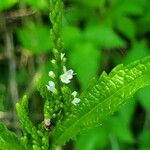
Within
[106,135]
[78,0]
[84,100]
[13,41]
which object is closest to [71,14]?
[78,0]

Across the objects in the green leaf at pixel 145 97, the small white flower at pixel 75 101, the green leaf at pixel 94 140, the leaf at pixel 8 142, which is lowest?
the green leaf at pixel 94 140

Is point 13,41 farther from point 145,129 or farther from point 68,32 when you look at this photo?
point 145,129

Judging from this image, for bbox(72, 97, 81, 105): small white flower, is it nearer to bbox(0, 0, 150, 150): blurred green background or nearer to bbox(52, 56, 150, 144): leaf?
bbox(52, 56, 150, 144): leaf

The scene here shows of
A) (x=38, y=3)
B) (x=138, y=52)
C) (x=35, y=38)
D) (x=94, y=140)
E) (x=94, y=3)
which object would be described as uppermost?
(x=38, y=3)

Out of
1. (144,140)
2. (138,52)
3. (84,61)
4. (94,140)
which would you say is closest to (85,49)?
(84,61)

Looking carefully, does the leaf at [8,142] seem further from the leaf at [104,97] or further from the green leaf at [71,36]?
the green leaf at [71,36]

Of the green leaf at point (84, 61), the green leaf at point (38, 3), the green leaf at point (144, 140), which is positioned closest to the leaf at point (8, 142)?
the green leaf at point (84, 61)

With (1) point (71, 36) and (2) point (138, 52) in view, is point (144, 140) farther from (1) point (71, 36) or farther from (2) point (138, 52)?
(1) point (71, 36)
